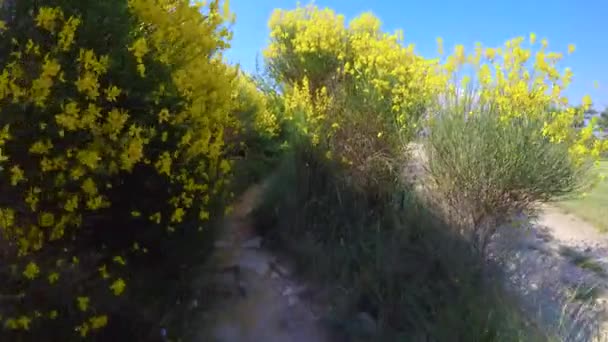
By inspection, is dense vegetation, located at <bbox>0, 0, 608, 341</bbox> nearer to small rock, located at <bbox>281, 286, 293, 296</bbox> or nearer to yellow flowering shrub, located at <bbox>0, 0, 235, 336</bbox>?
yellow flowering shrub, located at <bbox>0, 0, 235, 336</bbox>

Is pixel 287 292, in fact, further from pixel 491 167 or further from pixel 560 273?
pixel 560 273

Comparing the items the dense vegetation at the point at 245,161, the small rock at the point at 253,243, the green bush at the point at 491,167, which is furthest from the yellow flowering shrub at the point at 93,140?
the green bush at the point at 491,167

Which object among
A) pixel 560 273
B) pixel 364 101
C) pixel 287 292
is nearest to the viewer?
pixel 287 292

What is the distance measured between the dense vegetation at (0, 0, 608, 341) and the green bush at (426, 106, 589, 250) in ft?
0.07

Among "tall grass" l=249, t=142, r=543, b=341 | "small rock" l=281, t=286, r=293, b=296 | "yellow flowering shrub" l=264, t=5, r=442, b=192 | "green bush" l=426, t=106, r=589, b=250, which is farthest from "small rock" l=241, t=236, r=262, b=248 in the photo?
"green bush" l=426, t=106, r=589, b=250

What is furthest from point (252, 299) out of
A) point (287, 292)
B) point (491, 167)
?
point (491, 167)

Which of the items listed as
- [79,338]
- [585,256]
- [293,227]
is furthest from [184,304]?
[585,256]

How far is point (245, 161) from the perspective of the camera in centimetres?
519

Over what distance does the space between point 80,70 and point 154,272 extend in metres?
1.24

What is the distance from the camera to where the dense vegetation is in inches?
110

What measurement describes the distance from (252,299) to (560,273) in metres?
4.55

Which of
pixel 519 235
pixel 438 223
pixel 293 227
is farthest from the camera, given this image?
A: pixel 519 235

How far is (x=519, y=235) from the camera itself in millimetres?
7164

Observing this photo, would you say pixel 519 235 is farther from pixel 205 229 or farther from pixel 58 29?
pixel 58 29
